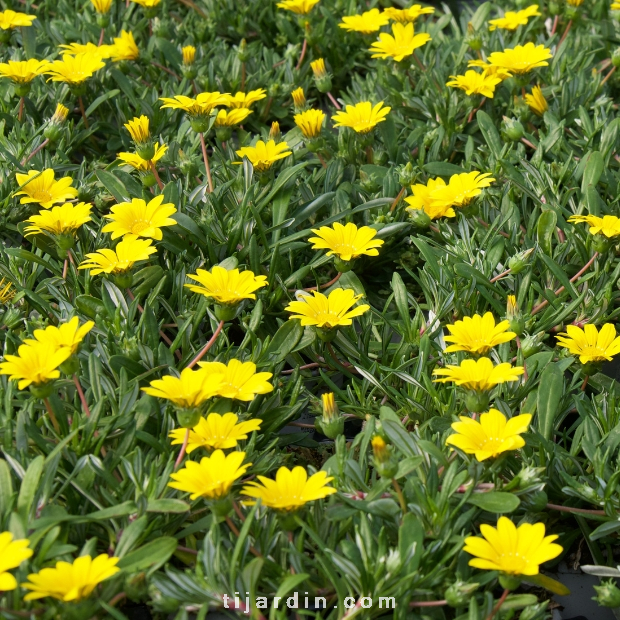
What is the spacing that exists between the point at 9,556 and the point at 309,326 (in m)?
0.87

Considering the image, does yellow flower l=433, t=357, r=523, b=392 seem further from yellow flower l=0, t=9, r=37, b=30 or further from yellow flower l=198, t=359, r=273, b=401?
yellow flower l=0, t=9, r=37, b=30

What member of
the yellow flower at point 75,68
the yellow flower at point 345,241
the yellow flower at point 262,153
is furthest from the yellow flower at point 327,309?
the yellow flower at point 75,68

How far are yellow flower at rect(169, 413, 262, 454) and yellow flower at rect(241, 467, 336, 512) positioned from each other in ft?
0.36

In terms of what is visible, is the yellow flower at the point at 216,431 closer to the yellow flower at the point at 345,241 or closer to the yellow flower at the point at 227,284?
the yellow flower at the point at 227,284

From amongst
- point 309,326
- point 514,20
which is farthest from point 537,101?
point 309,326

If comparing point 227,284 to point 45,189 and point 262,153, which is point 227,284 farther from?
point 45,189

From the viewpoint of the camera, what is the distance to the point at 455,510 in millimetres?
1460

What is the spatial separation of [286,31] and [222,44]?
0.29 metres

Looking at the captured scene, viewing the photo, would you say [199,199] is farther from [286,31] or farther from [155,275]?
[286,31]

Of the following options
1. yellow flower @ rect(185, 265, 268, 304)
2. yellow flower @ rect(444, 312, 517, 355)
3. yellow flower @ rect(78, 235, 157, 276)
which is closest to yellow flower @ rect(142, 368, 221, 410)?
yellow flower @ rect(185, 265, 268, 304)

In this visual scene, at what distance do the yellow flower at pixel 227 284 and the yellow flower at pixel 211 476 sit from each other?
0.41m

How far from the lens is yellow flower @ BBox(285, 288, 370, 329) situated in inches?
69.1

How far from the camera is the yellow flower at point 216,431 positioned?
4.84 feet

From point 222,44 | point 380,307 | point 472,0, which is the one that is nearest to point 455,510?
point 380,307
